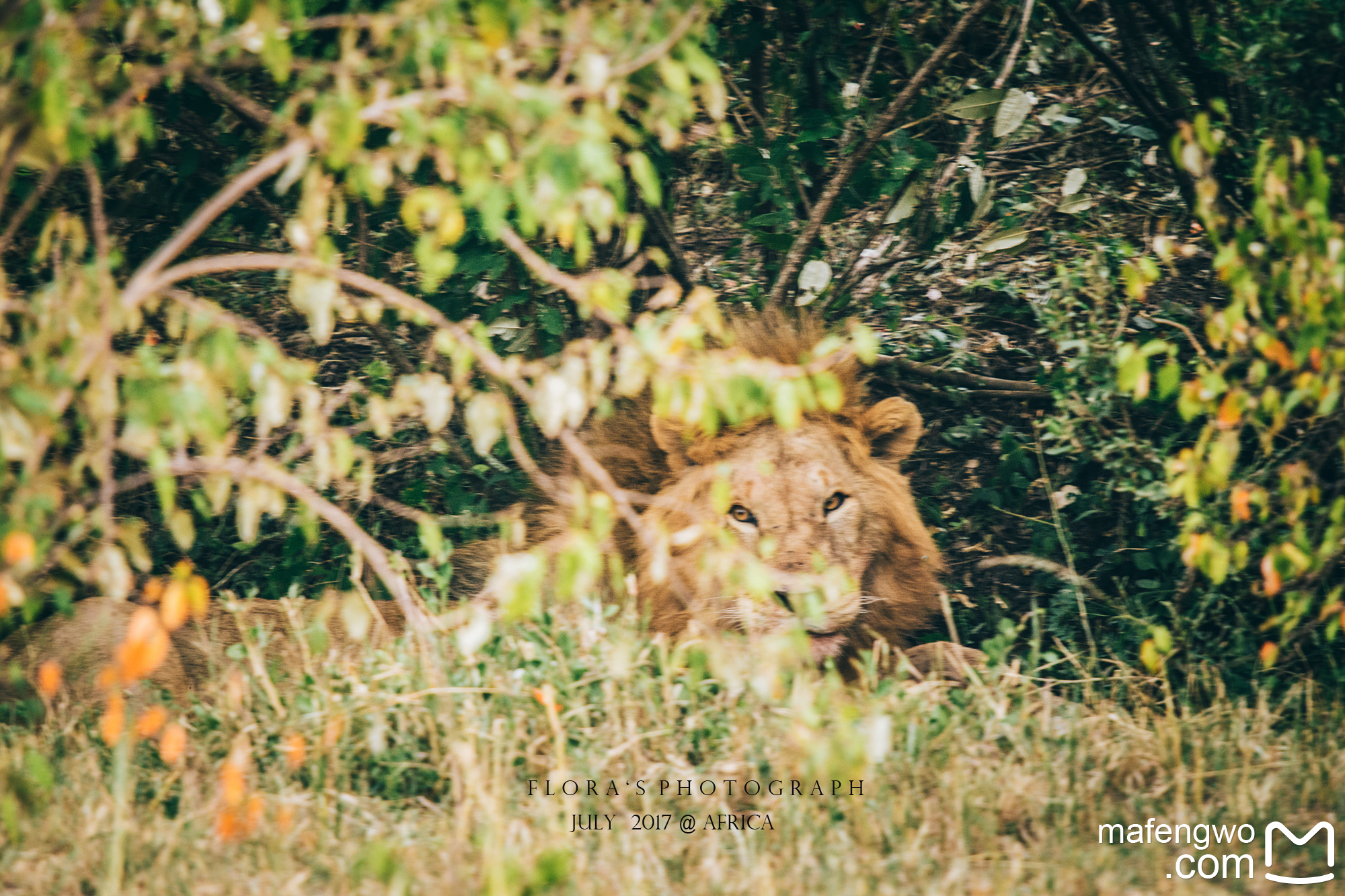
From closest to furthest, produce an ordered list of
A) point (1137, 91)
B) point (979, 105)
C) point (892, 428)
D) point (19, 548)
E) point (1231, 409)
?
point (19, 548)
point (1231, 409)
point (1137, 91)
point (892, 428)
point (979, 105)

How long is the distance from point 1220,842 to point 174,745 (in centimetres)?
278

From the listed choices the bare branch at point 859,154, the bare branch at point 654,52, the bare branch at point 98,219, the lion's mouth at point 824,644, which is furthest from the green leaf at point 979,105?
the bare branch at point 98,219

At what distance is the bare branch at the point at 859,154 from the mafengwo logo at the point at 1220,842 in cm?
244

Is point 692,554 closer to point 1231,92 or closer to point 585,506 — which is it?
point 585,506

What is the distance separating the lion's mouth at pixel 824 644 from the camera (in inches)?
153

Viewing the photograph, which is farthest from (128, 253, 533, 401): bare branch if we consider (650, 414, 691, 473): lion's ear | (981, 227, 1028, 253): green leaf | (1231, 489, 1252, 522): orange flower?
(981, 227, 1028, 253): green leaf

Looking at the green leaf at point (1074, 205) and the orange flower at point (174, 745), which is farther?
the green leaf at point (1074, 205)

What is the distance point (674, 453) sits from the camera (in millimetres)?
4289

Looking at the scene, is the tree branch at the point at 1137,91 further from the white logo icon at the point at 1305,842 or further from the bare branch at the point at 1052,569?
the white logo icon at the point at 1305,842

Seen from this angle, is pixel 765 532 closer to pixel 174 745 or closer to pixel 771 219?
pixel 771 219

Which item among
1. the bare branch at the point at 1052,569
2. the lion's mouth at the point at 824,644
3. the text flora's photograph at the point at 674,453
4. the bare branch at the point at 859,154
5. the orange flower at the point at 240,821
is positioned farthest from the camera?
the bare branch at the point at 859,154

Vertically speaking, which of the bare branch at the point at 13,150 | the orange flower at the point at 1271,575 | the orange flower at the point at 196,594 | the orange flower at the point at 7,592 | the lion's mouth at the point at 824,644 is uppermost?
the bare branch at the point at 13,150

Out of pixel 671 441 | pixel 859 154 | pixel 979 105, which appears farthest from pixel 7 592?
pixel 979 105

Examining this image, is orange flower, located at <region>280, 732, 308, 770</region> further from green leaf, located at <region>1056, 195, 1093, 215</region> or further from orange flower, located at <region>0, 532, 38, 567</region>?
green leaf, located at <region>1056, 195, 1093, 215</region>
